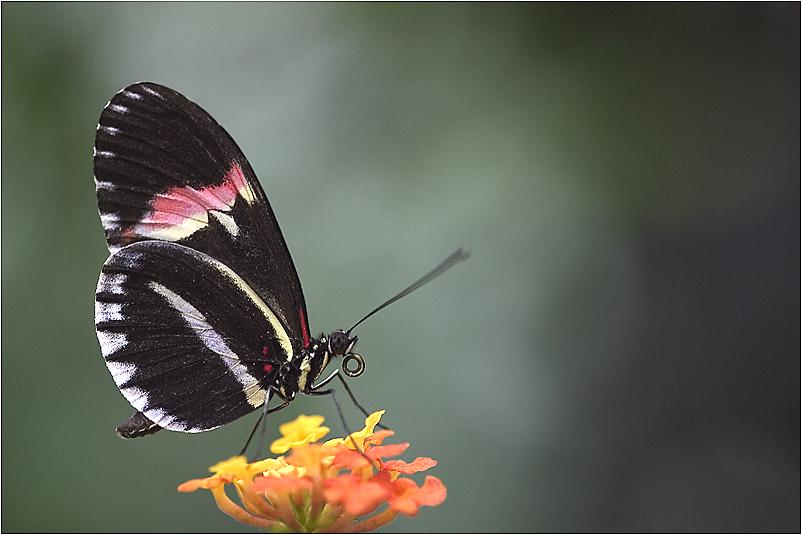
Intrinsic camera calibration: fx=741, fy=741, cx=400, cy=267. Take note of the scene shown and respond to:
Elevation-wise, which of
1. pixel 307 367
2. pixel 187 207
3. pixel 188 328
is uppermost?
pixel 187 207

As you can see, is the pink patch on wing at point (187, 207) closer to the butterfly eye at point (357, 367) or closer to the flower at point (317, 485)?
the butterfly eye at point (357, 367)

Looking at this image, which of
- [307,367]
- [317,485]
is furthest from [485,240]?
[317,485]

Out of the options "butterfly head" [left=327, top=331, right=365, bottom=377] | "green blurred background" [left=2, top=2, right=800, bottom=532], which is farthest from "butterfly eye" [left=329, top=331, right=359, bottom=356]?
"green blurred background" [left=2, top=2, right=800, bottom=532]

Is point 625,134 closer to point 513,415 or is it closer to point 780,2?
point 780,2

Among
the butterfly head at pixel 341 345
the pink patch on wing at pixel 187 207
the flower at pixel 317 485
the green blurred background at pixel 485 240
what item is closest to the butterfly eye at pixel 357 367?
the butterfly head at pixel 341 345

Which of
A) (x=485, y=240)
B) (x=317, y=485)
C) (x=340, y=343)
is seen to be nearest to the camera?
(x=317, y=485)

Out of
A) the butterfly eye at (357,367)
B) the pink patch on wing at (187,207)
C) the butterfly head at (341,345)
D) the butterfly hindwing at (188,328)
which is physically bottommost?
the butterfly eye at (357,367)

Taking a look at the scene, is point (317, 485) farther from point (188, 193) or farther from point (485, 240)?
point (485, 240)
